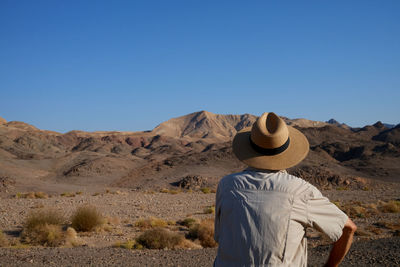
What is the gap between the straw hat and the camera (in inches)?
103

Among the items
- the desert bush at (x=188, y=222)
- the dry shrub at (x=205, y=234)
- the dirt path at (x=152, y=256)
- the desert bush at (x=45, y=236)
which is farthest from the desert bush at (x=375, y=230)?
the desert bush at (x=45, y=236)

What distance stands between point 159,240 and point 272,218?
994 centimetres

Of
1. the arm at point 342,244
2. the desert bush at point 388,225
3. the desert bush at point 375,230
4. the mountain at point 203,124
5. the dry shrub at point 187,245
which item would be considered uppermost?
the mountain at point 203,124

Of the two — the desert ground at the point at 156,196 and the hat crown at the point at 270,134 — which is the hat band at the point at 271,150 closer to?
the hat crown at the point at 270,134

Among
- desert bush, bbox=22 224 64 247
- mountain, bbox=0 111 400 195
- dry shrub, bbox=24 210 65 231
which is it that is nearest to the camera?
desert bush, bbox=22 224 64 247

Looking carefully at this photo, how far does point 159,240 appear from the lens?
11.8 metres

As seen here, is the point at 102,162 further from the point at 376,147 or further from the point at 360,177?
the point at 376,147

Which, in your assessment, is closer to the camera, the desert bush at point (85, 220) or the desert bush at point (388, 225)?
the desert bush at point (85, 220)

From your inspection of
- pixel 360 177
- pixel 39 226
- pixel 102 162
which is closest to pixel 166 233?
pixel 39 226

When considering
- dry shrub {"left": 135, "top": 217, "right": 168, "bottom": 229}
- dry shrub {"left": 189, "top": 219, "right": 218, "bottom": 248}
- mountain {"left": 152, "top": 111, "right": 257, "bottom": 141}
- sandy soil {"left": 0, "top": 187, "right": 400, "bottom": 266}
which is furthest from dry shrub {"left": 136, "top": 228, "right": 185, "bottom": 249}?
mountain {"left": 152, "top": 111, "right": 257, "bottom": 141}

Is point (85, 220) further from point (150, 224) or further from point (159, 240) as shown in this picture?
point (159, 240)

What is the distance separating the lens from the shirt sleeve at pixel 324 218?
2.45m

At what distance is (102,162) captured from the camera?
179ft

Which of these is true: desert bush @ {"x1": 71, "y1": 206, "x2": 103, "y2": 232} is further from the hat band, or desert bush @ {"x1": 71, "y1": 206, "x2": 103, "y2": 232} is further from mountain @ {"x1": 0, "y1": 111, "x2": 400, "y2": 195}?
mountain @ {"x1": 0, "y1": 111, "x2": 400, "y2": 195}
